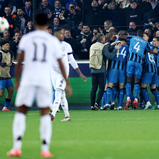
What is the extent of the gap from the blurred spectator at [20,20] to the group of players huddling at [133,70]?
142 inches

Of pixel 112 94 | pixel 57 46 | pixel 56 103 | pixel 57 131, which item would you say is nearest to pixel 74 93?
pixel 112 94

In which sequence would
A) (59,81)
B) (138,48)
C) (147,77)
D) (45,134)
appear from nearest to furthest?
(45,134) → (59,81) → (138,48) → (147,77)

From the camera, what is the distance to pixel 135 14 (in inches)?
542

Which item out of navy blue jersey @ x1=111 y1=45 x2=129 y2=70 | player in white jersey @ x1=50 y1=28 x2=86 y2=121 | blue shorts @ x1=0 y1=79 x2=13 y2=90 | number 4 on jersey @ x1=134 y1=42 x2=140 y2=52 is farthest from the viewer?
blue shorts @ x1=0 y1=79 x2=13 y2=90

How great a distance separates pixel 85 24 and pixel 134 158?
10000mm

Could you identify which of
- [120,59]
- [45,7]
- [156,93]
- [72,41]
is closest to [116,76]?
[120,59]

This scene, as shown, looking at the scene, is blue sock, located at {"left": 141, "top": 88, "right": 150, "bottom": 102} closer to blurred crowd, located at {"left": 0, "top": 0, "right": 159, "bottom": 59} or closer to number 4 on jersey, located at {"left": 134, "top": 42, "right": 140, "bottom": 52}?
number 4 on jersey, located at {"left": 134, "top": 42, "right": 140, "bottom": 52}

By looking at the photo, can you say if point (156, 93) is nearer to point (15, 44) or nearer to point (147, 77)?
point (147, 77)

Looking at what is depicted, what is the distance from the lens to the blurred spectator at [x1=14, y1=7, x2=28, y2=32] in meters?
14.1

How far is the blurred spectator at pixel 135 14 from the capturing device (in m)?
13.7

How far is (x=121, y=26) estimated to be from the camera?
45.0 feet

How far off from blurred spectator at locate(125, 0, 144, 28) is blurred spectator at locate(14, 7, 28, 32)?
3.58 m

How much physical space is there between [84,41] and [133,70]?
2360mm

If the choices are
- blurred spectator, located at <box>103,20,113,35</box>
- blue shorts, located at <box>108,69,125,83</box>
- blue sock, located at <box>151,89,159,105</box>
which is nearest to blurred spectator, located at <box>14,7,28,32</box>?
blurred spectator, located at <box>103,20,113,35</box>
